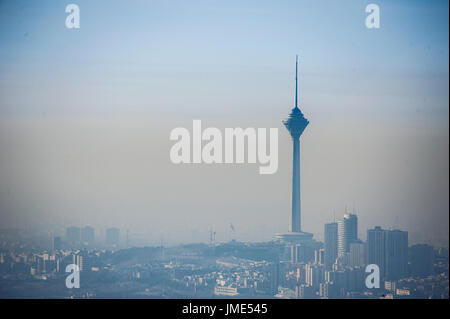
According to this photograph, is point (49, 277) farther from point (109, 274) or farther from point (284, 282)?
point (284, 282)

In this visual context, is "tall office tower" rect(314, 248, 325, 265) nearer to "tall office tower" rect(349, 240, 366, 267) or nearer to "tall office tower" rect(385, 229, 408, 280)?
"tall office tower" rect(349, 240, 366, 267)

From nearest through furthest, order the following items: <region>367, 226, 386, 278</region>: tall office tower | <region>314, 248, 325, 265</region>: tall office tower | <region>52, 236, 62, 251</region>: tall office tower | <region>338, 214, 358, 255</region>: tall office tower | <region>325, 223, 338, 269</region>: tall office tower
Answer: <region>52, 236, 62, 251</region>: tall office tower → <region>367, 226, 386, 278</region>: tall office tower → <region>338, 214, 358, 255</region>: tall office tower → <region>325, 223, 338, 269</region>: tall office tower → <region>314, 248, 325, 265</region>: tall office tower

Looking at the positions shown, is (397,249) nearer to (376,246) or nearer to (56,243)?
(376,246)

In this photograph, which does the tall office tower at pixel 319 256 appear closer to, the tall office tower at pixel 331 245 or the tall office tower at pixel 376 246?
the tall office tower at pixel 331 245

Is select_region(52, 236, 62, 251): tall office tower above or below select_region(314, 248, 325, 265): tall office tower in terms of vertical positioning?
above

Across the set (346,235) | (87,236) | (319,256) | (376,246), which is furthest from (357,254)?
(87,236)

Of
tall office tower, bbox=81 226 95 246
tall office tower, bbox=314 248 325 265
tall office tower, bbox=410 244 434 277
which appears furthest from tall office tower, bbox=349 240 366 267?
tall office tower, bbox=81 226 95 246

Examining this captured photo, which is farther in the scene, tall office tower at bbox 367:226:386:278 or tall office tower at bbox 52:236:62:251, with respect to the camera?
tall office tower at bbox 367:226:386:278
